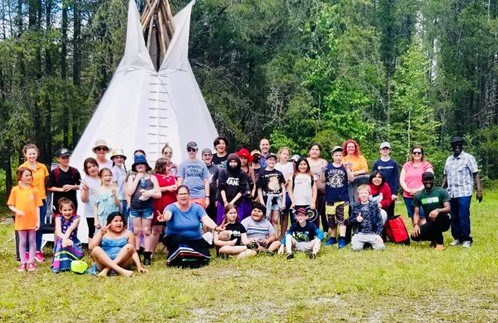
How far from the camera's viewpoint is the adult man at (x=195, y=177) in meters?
7.32

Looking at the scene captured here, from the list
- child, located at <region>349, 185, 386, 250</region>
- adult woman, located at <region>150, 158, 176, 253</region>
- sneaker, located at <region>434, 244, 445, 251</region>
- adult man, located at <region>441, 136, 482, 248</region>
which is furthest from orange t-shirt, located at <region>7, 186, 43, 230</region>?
adult man, located at <region>441, 136, 482, 248</region>

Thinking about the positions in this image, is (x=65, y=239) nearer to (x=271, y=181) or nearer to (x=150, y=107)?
(x=271, y=181)

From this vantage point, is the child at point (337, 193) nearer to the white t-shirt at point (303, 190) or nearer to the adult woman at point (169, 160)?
the white t-shirt at point (303, 190)

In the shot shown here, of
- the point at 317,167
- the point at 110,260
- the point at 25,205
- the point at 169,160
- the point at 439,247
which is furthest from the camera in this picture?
the point at 317,167

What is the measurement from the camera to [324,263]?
6.42 metres

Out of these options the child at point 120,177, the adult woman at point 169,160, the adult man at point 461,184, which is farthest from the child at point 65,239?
the adult man at point 461,184

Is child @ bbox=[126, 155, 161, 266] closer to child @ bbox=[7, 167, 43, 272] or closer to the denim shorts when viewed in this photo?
the denim shorts

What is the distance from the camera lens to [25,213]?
6.38 meters

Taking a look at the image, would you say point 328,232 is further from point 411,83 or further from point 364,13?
point 364,13

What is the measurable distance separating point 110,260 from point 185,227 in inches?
38.8

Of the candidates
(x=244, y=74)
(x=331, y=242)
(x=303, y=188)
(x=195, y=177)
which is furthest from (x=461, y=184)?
(x=244, y=74)

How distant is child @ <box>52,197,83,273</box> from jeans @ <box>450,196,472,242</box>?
4.83 metres

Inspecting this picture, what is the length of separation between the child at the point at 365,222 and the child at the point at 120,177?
295cm

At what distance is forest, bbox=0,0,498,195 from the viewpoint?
1404 centimetres
